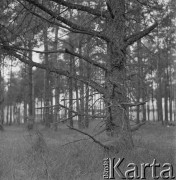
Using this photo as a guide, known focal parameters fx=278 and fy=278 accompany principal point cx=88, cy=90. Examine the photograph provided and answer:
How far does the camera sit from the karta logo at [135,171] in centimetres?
489

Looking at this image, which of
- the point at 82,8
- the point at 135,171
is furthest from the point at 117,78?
the point at 135,171

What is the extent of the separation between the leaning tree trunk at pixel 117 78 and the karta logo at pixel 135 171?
1222mm

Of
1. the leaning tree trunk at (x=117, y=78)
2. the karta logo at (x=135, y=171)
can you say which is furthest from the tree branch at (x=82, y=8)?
the karta logo at (x=135, y=171)

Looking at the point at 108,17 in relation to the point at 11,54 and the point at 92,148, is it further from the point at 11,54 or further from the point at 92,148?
the point at 92,148

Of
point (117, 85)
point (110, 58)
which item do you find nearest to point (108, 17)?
point (110, 58)

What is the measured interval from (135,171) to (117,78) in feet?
8.16

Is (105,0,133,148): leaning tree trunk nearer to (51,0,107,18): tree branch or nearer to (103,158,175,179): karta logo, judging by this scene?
(51,0,107,18): tree branch

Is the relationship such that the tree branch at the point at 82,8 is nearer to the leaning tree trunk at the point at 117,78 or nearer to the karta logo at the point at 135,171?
the leaning tree trunk at the point at 117,78

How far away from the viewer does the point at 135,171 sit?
5.07 metres

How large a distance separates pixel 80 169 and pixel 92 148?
1.93 metres

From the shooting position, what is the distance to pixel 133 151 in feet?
21.6

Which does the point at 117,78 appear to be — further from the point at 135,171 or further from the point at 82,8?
the point at 135,171

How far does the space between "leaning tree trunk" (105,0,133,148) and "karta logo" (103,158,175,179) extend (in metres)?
1.22

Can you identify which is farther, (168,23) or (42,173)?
(168,23)
